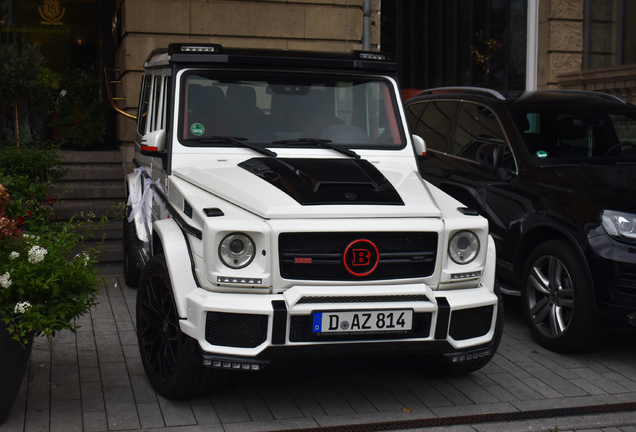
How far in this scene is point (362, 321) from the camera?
3969 millimetres

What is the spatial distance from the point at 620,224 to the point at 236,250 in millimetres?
2717

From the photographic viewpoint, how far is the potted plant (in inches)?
153

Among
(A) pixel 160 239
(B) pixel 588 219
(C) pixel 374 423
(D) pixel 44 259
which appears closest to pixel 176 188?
(A) pixel 160 239

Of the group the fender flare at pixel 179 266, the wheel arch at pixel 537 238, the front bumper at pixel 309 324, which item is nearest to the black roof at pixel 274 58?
the fender flare at pixel 179 266

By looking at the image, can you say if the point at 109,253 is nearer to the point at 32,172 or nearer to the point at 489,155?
the point at 32,172

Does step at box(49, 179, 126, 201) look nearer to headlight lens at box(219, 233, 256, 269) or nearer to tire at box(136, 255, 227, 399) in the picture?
tire at box(136, 255, 227, 399)

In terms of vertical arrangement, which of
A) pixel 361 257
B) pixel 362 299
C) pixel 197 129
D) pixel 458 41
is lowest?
pixel 362 299

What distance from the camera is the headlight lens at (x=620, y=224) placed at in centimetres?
505

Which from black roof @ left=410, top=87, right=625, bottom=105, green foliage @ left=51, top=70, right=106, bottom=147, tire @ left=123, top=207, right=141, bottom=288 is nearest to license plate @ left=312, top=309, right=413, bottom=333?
black roof @ left=410, top=87, right=625, bottom=105

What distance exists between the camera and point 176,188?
4637 mm

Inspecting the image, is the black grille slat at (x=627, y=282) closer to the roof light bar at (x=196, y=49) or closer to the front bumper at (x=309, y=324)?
the front bumper at (x=309, y=324)

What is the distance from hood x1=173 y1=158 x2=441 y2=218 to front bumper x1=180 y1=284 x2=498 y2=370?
16.4 inches

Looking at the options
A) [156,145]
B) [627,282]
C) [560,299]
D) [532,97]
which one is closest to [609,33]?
[532,97]

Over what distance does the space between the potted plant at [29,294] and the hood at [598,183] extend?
340 cm
